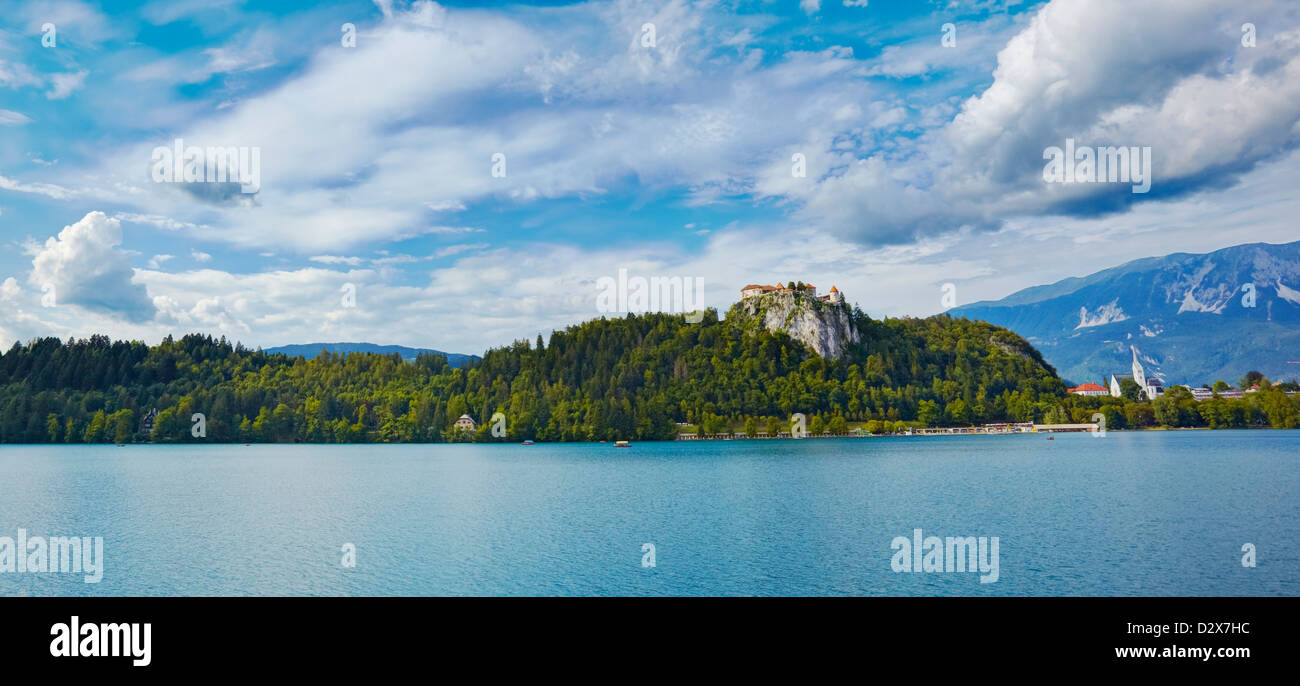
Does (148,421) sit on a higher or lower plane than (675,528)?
lower

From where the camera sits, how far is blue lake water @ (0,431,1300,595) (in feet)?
96.7

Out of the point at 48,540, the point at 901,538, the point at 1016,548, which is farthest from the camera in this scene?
the point at 48,540

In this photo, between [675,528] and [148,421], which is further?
[148,421]

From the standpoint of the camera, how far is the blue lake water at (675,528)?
96.7ft

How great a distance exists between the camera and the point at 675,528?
1672 inches

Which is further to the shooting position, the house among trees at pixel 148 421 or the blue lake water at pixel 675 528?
the house among trees at pixel 148 421

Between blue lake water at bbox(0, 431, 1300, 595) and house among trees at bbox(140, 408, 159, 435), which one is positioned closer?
blue lake water at bbox(0, 431, 1300, 595)

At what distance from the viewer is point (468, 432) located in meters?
193

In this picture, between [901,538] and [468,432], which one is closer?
[901,538]

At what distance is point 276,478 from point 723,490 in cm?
4983
